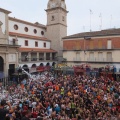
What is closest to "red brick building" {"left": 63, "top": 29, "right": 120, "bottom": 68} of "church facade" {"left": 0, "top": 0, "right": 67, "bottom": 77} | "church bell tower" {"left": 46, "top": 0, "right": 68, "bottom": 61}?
"church bell tower" {"left": 46, "top": 0, "right": 68, "bottom": 61}

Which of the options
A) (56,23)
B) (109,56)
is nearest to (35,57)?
(56,23)

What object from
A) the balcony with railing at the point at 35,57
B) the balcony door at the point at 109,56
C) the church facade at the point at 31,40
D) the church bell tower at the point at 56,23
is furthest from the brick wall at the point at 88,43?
the balcony with railing at the point at 35,57

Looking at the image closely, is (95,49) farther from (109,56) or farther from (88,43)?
(109,56)

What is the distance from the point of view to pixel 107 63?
3100cm

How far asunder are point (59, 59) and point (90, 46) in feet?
29.9

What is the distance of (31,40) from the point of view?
3466cm

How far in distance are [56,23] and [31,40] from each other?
8.28 metres

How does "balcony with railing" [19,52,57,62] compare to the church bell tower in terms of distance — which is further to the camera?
the church bell tower

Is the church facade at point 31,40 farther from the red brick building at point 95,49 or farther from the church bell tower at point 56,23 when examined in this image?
the red brick building at point 95,49

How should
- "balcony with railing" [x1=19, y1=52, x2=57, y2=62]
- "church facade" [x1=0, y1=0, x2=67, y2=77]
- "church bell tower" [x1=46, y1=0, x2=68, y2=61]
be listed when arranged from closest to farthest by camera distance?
"church facade" [x1=0, y1=0, x2=67, y2=77] < "balcony with railing" [x1=19, y1=52, x2=57, y2=62] < "church bell tower" [x1=46, y1=0, x2=68, y2=61]

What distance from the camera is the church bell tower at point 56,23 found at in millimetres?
39312

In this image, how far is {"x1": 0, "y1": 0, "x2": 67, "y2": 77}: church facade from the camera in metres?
27.4

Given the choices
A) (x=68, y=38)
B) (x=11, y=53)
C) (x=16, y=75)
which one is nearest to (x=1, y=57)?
(x=11, y=53)

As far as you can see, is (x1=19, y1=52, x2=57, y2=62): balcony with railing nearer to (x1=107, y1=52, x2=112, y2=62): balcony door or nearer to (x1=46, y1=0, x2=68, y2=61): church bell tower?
(x1=46, y1=0, x2=68, y2=61): church bell tower
